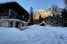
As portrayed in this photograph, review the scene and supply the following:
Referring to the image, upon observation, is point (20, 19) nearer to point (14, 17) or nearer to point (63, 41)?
point (14, 17)

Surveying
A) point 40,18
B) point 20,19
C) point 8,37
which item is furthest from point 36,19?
point 8,37

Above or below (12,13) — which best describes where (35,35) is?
below

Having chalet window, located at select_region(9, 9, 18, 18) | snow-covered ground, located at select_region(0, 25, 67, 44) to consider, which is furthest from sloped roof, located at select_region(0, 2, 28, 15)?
snow-covered ground, located at select_region(0, 25, 67, 44)

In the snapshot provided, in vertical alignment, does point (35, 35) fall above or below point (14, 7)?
A: below

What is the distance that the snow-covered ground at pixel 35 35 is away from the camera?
0.98m

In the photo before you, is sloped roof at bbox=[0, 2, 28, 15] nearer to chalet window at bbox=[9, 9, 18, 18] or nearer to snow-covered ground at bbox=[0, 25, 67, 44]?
chalet window at bbox=[9, 9, 18, 18]

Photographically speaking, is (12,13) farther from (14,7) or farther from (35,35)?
(35,35)

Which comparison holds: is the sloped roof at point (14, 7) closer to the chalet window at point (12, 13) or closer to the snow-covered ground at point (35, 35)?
the chalet window at point (12, 13)

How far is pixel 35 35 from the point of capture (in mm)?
1017

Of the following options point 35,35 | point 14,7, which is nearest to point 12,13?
point 14,7

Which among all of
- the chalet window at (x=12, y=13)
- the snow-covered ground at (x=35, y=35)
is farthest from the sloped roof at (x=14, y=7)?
the snow-covered ground at (x=35, y=35)

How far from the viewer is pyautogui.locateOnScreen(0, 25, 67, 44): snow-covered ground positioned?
3.23 ft

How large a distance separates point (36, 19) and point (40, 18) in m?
0.04

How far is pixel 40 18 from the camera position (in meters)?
1.06
